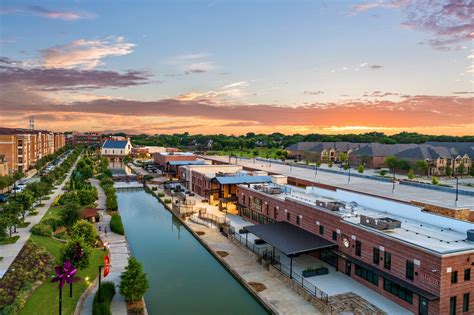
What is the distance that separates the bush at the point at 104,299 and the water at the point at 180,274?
275 centimetres

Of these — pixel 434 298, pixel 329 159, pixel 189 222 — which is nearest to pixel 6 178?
pixel 189 222

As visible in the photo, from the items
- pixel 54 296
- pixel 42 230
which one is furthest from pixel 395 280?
pixel 42 230

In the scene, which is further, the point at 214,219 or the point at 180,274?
the point at 214,219

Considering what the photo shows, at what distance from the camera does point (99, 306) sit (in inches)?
845

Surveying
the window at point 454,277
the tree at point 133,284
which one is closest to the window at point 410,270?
the window at point 454,277

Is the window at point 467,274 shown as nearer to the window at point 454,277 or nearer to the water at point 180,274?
the window at point 454,277

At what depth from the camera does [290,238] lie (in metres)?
30.4

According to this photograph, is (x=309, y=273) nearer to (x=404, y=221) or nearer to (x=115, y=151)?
(x=404, y=221)

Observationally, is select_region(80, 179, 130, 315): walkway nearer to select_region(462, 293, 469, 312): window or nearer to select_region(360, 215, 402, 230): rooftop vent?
select_region(360, 215, 402, 230): rooftop vent

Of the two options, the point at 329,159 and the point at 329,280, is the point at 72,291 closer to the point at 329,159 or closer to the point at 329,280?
the point at 329,280

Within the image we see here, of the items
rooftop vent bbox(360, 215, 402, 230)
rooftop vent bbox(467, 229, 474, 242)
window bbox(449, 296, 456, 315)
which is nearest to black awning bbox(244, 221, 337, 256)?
rooftop vent bbox(360, 215, 402, 230)

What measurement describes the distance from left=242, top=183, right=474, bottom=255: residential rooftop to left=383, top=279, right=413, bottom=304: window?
295 centimetres

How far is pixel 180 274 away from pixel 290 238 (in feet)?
31.5

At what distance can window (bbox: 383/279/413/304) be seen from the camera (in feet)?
72.2
